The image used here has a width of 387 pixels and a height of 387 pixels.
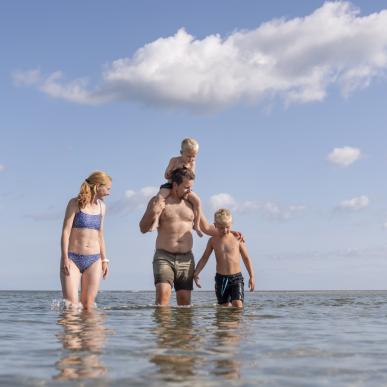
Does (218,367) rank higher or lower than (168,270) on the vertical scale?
lower

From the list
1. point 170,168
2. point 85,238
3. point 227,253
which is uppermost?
point 170,168

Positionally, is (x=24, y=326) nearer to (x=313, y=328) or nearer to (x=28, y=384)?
(x=313, y=328)

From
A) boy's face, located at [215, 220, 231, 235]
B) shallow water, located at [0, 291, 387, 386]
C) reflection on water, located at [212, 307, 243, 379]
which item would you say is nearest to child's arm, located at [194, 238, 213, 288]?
boy's face, located at [215, 220, 231, 235]

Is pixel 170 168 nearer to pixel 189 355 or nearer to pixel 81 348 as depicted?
pixel 81 348

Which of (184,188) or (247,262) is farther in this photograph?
(247,262)

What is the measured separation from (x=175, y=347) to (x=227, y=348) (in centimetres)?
40

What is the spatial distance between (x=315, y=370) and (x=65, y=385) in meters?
1.56

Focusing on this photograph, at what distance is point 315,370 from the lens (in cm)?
376

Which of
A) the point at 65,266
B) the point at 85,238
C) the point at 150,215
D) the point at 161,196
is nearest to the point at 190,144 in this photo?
the point at 161,196

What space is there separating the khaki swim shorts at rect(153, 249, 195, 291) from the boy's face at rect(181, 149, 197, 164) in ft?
4.58

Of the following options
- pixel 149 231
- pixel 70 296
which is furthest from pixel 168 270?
pixel 70 296

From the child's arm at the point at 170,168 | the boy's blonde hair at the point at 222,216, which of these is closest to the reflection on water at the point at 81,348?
the child's arm at the point at 170,168

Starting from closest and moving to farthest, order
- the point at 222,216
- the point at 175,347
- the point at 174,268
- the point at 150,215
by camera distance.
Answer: the point at 175,347, the point at 150,215, the point at 174,268, the point at 222,216

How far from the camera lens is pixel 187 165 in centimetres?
911
